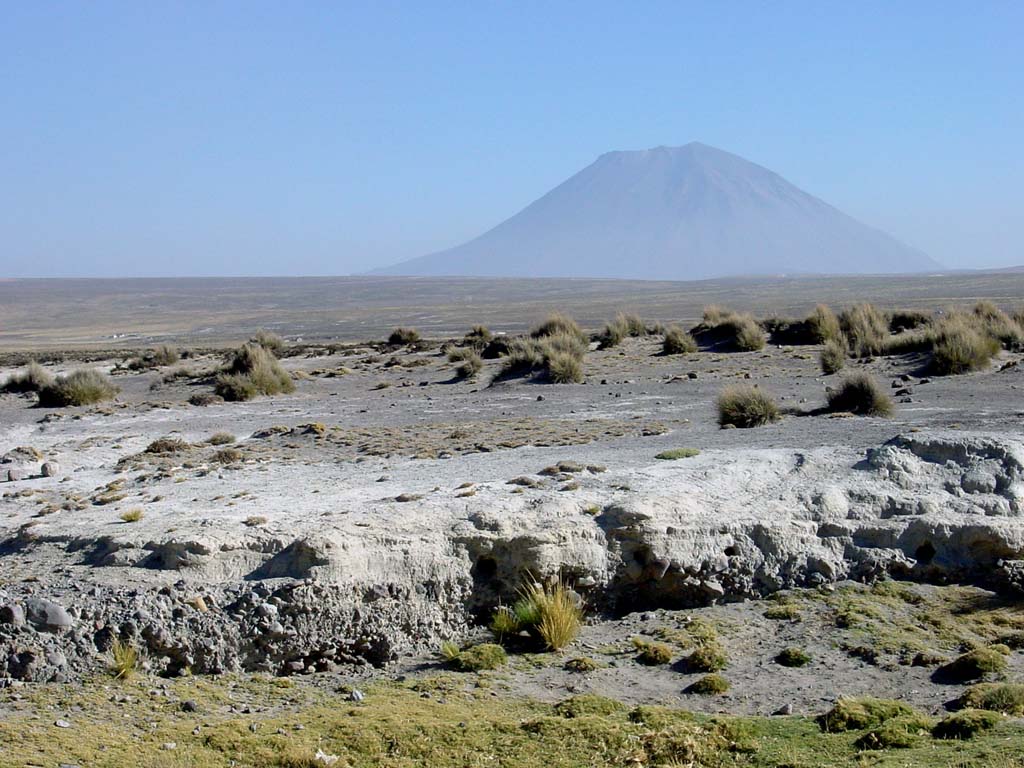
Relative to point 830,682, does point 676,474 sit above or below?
above

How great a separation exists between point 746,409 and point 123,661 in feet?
39.3

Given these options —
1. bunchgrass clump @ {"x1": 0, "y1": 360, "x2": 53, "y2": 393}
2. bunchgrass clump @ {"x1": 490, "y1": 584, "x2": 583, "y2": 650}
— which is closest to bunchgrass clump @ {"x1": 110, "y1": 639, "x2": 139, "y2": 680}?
bunchgrass clump @ {"x1": 490, "y1": 584, "x2": 583, "y2": 650}

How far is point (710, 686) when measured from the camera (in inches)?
388

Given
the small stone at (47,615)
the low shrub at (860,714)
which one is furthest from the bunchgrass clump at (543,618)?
the small stone at (47,615)

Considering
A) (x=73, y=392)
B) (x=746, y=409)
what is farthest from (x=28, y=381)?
(x=746, y=409)

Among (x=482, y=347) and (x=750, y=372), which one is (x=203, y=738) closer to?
(x=750, y=372)

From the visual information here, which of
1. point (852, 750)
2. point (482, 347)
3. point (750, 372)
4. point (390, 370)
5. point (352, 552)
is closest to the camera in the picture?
point (852, 750)

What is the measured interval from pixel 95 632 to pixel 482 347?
25.5m

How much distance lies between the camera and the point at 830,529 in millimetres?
12516

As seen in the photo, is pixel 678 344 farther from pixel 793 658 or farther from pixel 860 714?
pixel 860 714

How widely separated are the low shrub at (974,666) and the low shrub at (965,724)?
4.73 ft

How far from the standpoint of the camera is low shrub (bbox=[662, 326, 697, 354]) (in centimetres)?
3186

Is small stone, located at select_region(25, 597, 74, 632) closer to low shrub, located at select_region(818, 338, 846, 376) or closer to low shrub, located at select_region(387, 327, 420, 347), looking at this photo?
low shrub, located at select_region(818, 338, 846, 376)

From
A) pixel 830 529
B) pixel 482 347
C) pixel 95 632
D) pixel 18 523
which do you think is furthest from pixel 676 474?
pixel 482 347
